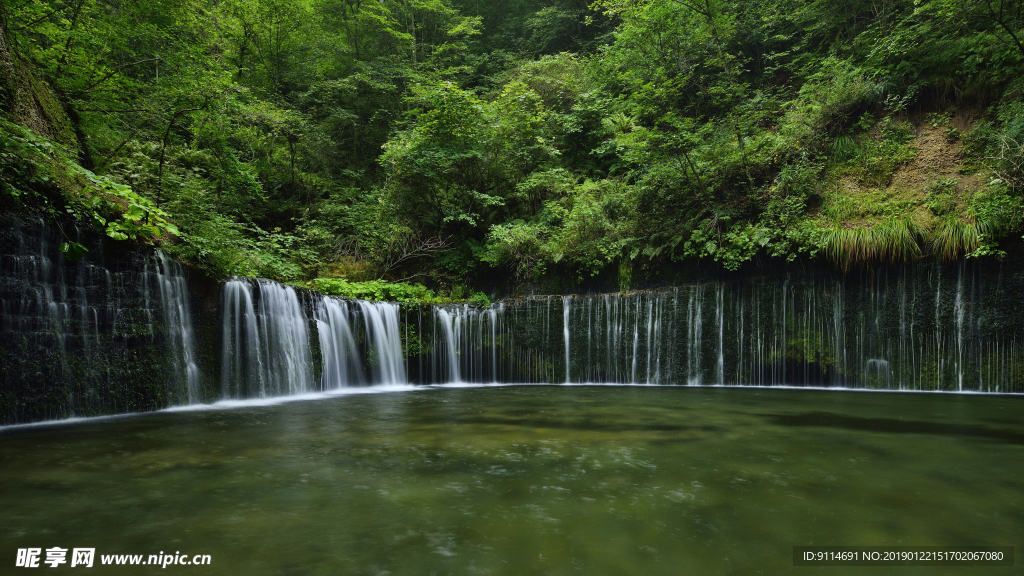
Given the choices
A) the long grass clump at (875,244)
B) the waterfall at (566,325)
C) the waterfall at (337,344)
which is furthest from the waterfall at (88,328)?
the long grass clump at (875,244)

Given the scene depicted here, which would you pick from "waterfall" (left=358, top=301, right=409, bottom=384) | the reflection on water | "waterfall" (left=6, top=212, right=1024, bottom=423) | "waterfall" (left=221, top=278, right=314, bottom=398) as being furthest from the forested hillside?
the reflection on water

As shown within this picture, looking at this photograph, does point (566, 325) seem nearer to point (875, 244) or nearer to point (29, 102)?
point (875, 244)

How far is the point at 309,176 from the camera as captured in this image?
52.5 ft

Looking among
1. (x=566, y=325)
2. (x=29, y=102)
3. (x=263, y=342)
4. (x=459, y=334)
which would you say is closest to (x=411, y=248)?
(x=459, y=334)

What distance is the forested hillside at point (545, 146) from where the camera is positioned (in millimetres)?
7902

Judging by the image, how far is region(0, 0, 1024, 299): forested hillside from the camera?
7.90 m

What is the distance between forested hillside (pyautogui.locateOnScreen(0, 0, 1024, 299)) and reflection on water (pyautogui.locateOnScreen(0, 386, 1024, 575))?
2.38 m

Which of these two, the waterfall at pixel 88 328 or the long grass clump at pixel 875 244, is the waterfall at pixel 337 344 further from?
the long grass clump at pixel 875 244

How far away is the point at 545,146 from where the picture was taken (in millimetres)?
14023

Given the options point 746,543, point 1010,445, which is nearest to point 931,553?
point 746,543

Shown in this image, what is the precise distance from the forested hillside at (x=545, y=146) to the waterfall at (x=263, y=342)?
78cm

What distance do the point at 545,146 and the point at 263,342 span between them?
9.59 meters

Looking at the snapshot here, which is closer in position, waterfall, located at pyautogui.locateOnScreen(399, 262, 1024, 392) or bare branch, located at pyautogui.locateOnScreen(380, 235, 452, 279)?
waterfall, located at pyautogui.locateOnScreen(399, 262, 1024, 392)

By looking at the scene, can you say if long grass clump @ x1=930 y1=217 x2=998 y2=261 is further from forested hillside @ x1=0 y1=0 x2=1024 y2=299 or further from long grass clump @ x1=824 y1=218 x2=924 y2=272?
long grass clump @ x1=824 y1=218 x2=924 y2=272
